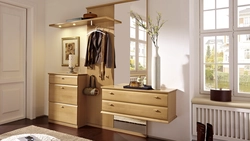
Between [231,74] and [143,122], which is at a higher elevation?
[231,74]

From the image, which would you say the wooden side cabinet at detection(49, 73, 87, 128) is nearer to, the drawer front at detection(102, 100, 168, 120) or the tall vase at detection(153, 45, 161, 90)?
the drawer front at detection(102, 100, 168, 120)

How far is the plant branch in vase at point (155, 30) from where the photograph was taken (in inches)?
116

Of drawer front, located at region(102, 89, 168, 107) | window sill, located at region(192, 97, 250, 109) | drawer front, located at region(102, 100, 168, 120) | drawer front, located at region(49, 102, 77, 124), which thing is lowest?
drawer front, located at region(49, 102, 77, 124)

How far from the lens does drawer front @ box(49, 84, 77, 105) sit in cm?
370

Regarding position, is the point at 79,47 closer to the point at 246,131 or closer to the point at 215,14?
the point at 215,14

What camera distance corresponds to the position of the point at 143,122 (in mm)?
3268

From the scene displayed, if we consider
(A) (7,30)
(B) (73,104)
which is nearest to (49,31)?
(A) (7,30)

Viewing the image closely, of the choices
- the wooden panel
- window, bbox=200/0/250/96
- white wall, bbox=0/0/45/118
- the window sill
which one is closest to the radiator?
the window sill

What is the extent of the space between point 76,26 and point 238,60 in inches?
115

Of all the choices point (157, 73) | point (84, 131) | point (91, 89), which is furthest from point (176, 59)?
point (84, 131)

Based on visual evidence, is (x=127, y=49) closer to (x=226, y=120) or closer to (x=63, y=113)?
(x=63, y=113)

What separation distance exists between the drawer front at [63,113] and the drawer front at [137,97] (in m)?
0.85

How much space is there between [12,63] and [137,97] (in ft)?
9.06

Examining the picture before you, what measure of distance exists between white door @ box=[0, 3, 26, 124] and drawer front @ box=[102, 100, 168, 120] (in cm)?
212
